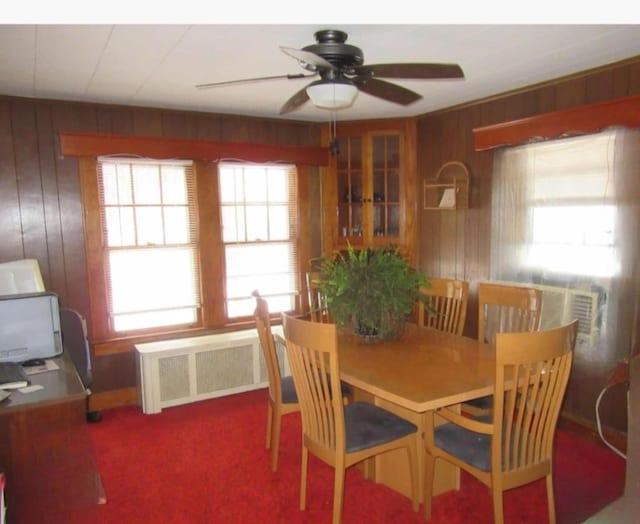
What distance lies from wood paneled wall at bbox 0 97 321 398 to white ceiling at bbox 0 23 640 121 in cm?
15

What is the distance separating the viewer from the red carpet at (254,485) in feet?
7.86

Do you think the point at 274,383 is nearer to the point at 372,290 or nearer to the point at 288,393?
the point at 288,393

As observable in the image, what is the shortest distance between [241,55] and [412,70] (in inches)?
39.2

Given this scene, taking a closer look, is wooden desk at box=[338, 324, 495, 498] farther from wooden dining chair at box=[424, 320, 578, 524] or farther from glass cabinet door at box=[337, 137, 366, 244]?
glass cabinet door at box=[337, 137, 366, 244]

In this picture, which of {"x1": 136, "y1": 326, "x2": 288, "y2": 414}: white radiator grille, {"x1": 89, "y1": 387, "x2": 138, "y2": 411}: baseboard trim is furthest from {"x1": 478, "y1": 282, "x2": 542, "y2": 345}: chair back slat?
{"x1": 89, "y1": 387, "x2": 138, "y2": 411}: baseboard trim

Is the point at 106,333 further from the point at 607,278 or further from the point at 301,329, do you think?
the point at 607,278

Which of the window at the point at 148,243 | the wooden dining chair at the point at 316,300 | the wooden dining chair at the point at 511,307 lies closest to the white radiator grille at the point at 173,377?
the window at the point at 148,243

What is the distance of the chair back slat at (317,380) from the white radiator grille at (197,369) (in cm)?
166

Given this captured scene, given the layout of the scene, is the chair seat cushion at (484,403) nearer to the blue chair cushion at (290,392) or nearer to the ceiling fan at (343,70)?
the blue chair cushion at (290,392)

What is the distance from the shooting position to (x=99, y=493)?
2588 mm

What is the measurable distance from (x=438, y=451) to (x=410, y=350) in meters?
0.55

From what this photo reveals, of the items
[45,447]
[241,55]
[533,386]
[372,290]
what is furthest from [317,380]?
[241,55]

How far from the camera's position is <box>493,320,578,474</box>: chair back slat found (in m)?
1.86
